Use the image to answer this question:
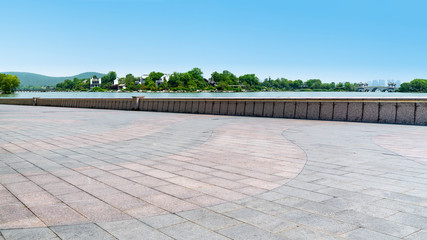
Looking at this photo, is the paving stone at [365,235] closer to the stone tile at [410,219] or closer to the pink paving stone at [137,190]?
the stone tile at [410,219]

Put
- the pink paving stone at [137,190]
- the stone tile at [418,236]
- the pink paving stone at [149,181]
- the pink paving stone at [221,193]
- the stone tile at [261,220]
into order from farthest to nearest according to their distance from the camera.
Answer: the pink paving stone at [149,181] → the pink paving stone at [137,190] → the pink paving stone at [221,193] → the stone tile at [261,220] → the stone tile at [418,236]

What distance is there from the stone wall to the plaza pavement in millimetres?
4257

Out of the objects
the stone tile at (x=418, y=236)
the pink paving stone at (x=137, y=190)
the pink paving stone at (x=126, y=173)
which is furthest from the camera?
the pink paving stone at (x=126, y=173)

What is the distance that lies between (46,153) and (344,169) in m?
5.50

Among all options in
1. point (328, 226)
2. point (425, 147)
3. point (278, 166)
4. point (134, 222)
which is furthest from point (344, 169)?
point (134, 222)

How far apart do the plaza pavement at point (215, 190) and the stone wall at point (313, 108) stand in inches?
168

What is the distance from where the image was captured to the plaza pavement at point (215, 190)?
2977 millimetres

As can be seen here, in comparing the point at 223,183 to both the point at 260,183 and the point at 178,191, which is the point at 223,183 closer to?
the point at 260,183

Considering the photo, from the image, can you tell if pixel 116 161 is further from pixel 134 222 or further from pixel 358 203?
→ pixel 358 203

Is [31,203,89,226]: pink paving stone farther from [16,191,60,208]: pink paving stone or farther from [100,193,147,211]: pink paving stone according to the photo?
[100,193,147,211]: pink paving stone

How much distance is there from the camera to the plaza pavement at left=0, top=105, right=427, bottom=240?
2.98 meters

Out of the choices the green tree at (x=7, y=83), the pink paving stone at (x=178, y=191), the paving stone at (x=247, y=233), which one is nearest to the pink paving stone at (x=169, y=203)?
the pink paving stone at (x=178, y=191)

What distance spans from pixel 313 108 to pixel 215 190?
10693 mm

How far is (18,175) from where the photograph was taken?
4918 millimetres
